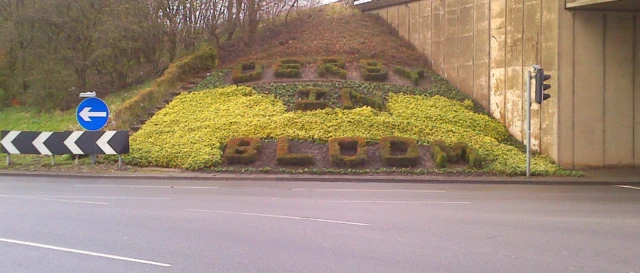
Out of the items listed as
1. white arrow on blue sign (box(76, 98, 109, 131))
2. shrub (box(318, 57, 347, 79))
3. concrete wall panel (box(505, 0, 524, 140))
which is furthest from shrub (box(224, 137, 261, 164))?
concrete wall panel (box(505, 0, 524, 140))

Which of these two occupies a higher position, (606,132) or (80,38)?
(80,38)

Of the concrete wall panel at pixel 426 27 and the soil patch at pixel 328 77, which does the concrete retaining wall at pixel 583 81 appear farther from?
the concrete wall panel at pixel 426 27

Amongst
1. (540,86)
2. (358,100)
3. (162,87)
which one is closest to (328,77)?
(358,100)

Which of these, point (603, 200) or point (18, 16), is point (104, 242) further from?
point (18, 16)

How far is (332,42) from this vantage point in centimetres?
3062

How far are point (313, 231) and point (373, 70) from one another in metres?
18.1

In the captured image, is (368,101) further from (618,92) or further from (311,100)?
(618,92)

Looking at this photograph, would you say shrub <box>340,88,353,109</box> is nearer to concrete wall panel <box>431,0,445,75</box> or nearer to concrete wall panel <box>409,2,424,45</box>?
concrete wall panel <box>431,0,445,75</box>

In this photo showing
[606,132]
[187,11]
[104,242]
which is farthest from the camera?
[187,11]

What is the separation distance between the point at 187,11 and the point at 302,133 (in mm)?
12654

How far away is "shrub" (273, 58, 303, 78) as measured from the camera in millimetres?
25703

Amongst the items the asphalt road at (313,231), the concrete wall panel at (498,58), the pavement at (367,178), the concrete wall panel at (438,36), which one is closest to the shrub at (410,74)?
the concrete wall panel at (438,36)

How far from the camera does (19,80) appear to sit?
33.3 meters

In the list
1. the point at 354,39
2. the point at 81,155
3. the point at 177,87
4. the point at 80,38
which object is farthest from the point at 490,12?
the point at 80,38
